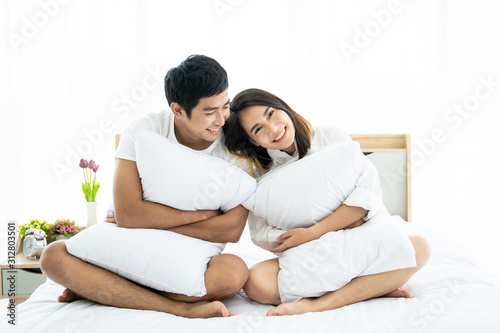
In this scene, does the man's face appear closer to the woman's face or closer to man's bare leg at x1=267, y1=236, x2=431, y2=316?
the woman's face

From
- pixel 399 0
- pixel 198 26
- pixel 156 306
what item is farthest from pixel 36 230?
pixel 399 0

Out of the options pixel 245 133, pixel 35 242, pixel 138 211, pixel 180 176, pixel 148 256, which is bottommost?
pixel 35 242

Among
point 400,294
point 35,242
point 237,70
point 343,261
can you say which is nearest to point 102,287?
point 343,261

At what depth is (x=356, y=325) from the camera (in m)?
0.95

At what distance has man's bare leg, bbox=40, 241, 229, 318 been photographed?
1109 mm

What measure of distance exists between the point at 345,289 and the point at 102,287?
26.2 inches

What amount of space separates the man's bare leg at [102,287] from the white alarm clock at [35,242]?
3.54 ft

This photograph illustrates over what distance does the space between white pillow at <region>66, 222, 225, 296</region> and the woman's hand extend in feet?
0.78

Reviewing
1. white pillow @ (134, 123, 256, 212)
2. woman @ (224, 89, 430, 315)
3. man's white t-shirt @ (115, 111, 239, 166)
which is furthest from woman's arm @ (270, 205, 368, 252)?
man's white t-shirt @ (115, 111, 239, 166)

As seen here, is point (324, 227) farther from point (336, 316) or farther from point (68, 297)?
point (68, 297)

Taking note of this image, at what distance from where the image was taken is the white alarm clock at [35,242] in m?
2.09

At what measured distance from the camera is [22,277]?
2.04m

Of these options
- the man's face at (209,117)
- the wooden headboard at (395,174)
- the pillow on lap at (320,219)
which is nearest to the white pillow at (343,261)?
the pillow on lap at (320,219)

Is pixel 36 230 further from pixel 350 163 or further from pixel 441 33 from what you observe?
pixel 441 33
